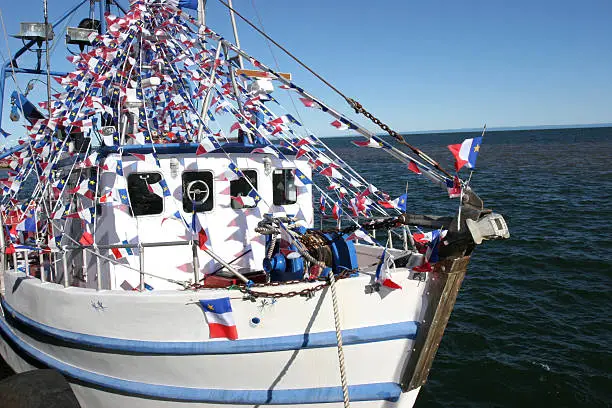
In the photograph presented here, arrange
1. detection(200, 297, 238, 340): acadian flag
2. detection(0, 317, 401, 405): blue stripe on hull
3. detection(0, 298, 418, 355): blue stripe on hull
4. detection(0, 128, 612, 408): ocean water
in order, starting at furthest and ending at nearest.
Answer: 1. detection(0, 128, 612, 408): ocean water
2. detection(0, 317, 401, 405): blue stripe on hull
3. detection(0, 298, 418, 355): blue stripe on hull
4. detection(200, 297, 238, 340): acadian flag

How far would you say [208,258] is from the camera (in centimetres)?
770

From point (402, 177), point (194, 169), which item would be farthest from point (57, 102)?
Result: point (402, 177)

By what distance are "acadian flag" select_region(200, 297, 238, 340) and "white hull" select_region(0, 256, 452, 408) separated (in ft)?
0.29

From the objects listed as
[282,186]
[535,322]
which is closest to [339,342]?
[282,186]

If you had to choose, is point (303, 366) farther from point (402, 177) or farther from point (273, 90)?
point (402, 177)

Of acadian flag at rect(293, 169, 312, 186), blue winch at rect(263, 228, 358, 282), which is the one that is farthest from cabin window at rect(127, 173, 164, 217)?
acadian flag at rect(293, 169, 312, 186)

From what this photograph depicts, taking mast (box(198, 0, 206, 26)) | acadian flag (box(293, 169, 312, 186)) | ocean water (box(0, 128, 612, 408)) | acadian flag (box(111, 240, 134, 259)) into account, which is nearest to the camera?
acadian flag (box(111, 240, 134, 259))

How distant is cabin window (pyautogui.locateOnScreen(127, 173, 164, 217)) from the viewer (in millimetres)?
7215

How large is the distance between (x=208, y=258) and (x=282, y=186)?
1.72 m

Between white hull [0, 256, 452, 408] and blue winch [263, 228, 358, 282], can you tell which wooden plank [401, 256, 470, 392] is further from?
blue winch [263, 228, 358, 282]

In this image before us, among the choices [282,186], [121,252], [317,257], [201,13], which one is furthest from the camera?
[201,13]

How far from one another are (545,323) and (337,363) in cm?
667

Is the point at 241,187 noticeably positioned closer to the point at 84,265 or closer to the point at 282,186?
the point at 282,186

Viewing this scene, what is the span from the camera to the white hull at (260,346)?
221 inches
